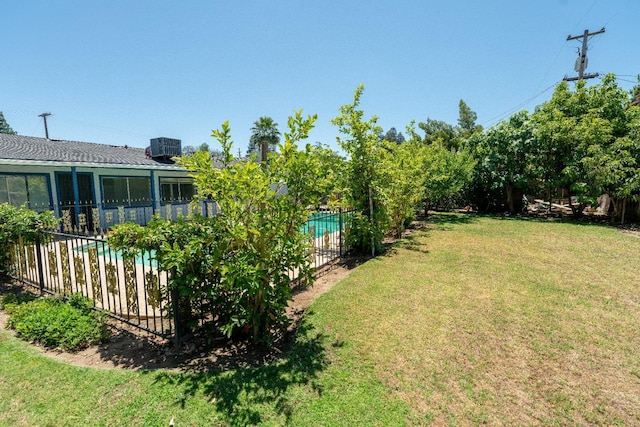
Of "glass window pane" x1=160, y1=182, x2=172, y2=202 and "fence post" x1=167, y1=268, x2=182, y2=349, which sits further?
"glass window pane" x1=160, y1=182, x2=172, y2=202

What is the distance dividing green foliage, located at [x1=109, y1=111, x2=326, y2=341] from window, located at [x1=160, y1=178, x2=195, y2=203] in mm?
14153

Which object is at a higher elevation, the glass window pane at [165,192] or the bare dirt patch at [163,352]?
the glass window pane at [165,192]

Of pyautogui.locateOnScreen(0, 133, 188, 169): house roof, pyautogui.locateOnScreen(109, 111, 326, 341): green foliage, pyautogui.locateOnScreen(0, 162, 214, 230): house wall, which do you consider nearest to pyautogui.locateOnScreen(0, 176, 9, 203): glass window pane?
pyautogui.locateOnScreen(0, 162, 214, 230): house wall

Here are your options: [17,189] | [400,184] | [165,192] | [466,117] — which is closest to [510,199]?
[400,184]

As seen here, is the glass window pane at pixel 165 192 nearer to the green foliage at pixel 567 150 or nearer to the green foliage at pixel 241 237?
the green foliage at pixel 241 237

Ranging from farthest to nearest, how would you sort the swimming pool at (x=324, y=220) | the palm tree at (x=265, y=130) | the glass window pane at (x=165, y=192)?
1. the palm tree at (x=265, y=130)
2. the glass window pane at (x=165, y=192)
3. the swimming pool at (x=324, y=220)

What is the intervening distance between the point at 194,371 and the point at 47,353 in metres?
1.88

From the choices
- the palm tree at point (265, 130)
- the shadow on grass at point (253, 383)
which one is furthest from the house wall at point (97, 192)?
the palm tree at point (265, 130)

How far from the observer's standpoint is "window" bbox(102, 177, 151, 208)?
555 inches

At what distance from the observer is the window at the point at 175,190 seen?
659 inches

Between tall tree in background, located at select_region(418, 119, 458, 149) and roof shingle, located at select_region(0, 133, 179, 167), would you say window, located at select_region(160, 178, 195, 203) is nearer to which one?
roof shingle, located at select_region(0, 133, 179, 167)

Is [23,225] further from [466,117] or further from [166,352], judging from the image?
[466,117]

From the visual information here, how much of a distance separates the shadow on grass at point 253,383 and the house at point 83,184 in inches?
288

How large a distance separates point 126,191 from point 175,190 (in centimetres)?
290
